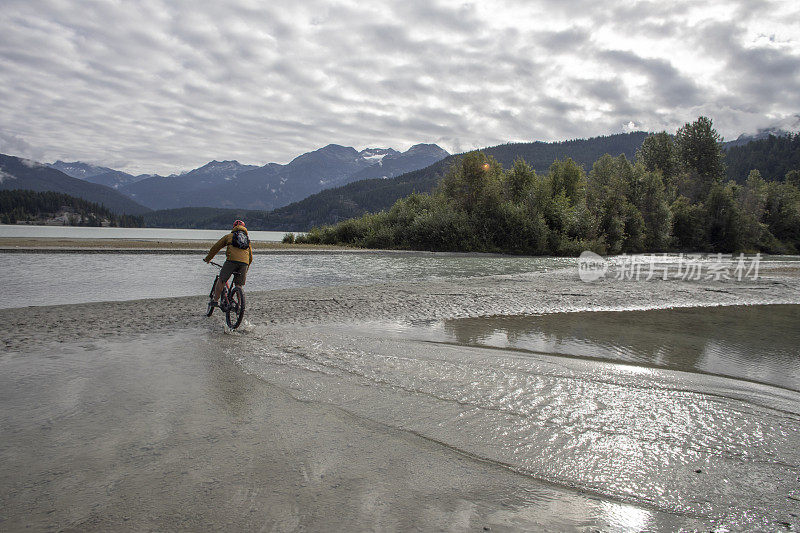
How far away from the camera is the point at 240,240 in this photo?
34.7ft

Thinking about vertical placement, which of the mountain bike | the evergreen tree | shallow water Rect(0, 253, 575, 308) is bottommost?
shallow water Rect(0, 253, 575, 308)

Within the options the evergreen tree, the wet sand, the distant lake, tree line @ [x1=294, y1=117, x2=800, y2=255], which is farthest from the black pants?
the evergreen tree

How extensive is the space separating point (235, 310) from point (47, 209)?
614 ft

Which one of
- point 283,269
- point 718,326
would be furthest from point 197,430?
point 283,269

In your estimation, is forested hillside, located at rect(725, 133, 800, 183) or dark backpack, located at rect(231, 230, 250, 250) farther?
forested hillside, located at rect(725, 133, 800, 183)

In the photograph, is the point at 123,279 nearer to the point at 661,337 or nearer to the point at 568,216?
the point at 661,337

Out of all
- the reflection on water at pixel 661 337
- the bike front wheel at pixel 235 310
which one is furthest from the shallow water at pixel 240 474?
the reflection on water at pixel 661 337

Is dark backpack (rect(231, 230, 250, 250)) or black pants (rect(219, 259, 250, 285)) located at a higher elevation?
dark backpack (rect(231, 230, 250, 250))

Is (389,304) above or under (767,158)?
under

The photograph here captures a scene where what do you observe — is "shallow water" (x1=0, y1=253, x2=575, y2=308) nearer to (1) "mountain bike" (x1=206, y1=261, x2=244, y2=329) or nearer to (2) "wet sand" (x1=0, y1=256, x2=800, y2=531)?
(1) "mountain bike" (x1=206, y1=261, x2=244, y2=329)

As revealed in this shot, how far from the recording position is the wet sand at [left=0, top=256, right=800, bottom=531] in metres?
3.20

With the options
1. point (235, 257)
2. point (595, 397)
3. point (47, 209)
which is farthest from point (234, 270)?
point (47, 209)

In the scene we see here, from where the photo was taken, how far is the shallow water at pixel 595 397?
3.74 m

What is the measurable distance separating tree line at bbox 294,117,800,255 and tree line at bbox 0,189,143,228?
140 meters
